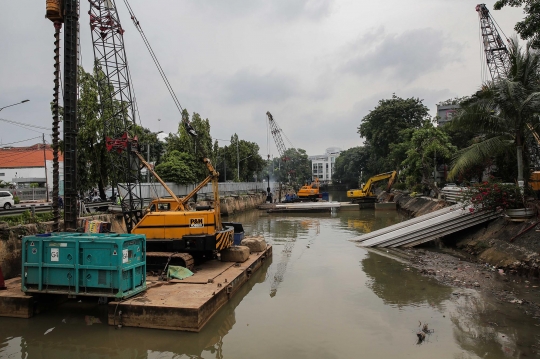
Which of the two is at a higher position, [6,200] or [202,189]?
[202,189]

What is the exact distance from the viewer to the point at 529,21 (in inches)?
444

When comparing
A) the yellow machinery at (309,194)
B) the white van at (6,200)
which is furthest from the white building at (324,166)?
the white van at (6,200)

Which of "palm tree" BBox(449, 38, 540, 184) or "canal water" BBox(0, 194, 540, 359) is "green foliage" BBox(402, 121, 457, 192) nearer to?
"palm tree" BBox(449, 38, 540, 184)

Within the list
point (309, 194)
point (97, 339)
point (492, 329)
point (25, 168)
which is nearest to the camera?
point (97, 339)

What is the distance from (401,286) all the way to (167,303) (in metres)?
6.23

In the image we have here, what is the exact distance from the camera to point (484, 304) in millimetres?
8594

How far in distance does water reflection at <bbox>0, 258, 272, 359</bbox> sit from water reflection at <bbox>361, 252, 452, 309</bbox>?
400 cm

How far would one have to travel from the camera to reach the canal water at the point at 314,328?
6512 millimetres

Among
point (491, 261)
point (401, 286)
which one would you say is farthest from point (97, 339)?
point (491, 261)

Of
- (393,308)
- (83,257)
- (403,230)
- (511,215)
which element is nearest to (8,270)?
(83,257)

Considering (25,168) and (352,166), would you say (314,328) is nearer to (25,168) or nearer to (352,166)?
(25,168)

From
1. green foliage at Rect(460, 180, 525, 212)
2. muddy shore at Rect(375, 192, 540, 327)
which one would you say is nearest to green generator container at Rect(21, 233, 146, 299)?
muddy shore at Rect(375, 192, 540, 327)

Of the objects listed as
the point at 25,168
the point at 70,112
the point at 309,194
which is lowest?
the point at 309,194

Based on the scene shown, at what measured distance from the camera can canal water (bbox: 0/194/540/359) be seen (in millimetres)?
6512
